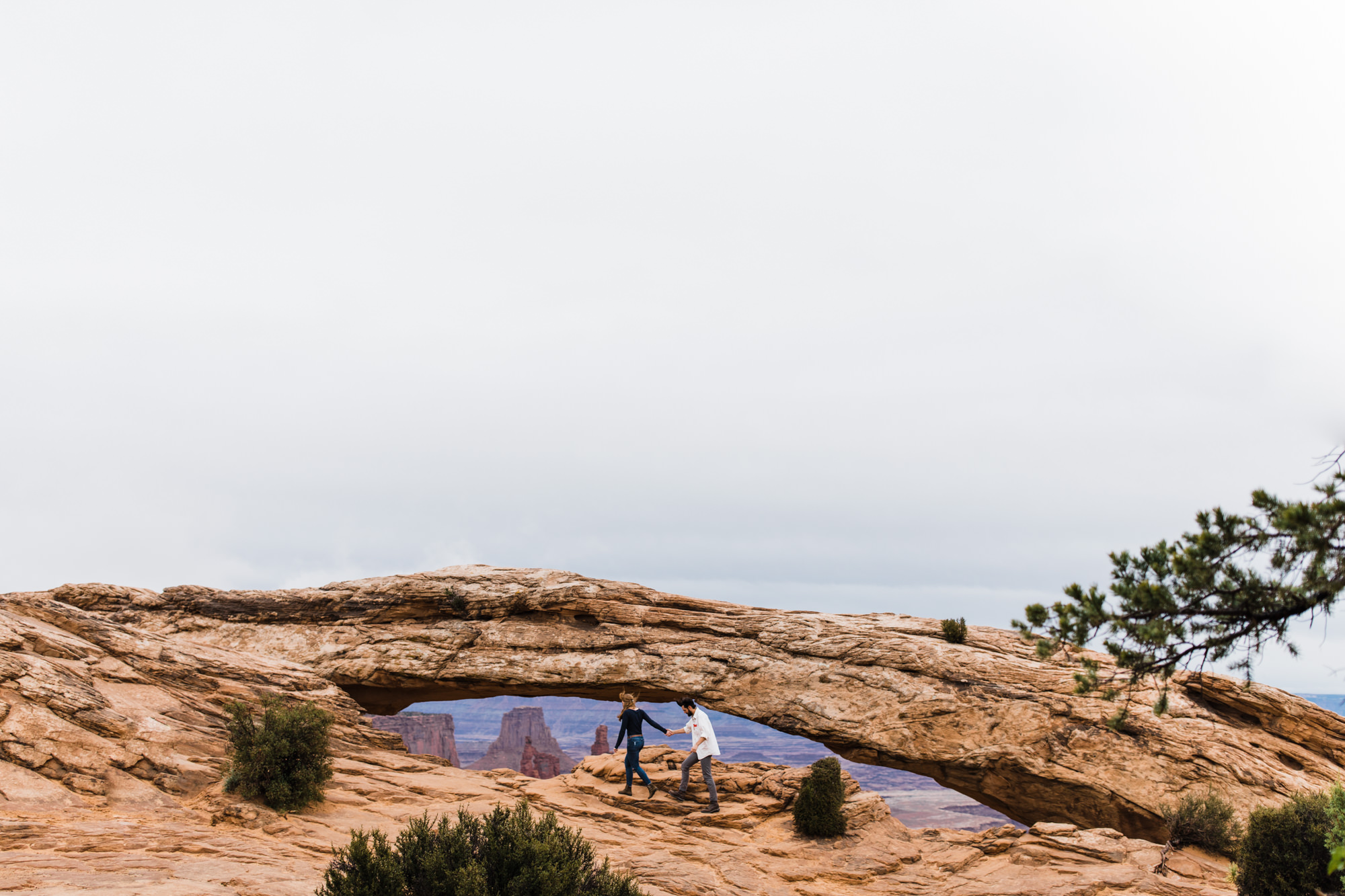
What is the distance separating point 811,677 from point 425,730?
135462mm

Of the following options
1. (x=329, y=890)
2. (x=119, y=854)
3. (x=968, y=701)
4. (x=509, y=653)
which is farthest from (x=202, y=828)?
(x=968, y=701)

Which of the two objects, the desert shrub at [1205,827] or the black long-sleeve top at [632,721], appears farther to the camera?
the black long-sleeve top at [632,721]

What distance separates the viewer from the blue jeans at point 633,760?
19516mm

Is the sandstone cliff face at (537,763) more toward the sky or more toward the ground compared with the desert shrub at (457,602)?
more toward the ground

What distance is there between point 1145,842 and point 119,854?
21.1 meters

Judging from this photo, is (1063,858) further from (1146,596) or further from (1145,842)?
(1146,596)

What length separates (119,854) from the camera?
11164mm

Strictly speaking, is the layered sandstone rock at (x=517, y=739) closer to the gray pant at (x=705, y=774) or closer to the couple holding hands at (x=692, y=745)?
the couple holding hands at (x=692, y=745)

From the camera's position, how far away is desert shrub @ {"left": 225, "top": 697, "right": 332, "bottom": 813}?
14.5 meters

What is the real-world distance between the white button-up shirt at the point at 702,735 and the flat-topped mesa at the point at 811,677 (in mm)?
4898

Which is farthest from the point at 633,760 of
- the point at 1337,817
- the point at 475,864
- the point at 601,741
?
the point at 601,741

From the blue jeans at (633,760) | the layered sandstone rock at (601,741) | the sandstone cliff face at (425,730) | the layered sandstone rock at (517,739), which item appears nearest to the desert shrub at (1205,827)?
the blue jeans at (633,760)

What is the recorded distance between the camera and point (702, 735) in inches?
745

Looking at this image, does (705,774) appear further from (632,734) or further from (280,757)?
(280,757)
